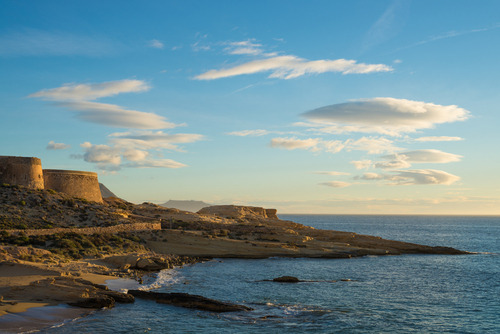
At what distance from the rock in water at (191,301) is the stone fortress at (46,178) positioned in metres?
53.0

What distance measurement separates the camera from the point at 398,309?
3459cm

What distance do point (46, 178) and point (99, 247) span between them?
35263 millimetres

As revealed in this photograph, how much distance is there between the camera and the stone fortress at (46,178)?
256 feet

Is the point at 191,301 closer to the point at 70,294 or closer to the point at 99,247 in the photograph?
the point at 70,294

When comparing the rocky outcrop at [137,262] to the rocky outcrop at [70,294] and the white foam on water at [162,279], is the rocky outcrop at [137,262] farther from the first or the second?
the rocky outcrop at [70,294]

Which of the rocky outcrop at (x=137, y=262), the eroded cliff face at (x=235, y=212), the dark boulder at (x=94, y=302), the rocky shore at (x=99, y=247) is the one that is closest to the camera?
the dark boulder at (x=94, y=302)

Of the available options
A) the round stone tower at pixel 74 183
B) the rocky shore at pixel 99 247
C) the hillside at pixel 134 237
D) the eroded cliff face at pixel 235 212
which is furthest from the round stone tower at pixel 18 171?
the eroded cliff face at pixel 235 212

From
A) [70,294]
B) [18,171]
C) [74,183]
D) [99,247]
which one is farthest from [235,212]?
[70,294]

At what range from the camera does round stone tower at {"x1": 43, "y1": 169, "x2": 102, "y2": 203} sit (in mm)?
85500

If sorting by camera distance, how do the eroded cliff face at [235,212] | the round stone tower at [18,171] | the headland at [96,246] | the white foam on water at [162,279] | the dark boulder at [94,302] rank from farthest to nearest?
the eroded cliff face at [235,212]
the round stone tower at [18,171]
the white foam on water at [162,279]
the headland at [96,246]
the dark boulder at [94,302]

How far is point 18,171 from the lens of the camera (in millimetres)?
78062

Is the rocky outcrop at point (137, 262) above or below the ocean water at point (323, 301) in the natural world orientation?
above

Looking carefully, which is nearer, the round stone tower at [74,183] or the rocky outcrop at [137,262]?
the rocky outcrop at [137,262]

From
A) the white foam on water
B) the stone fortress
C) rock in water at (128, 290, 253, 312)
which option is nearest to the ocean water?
the white foam on water
